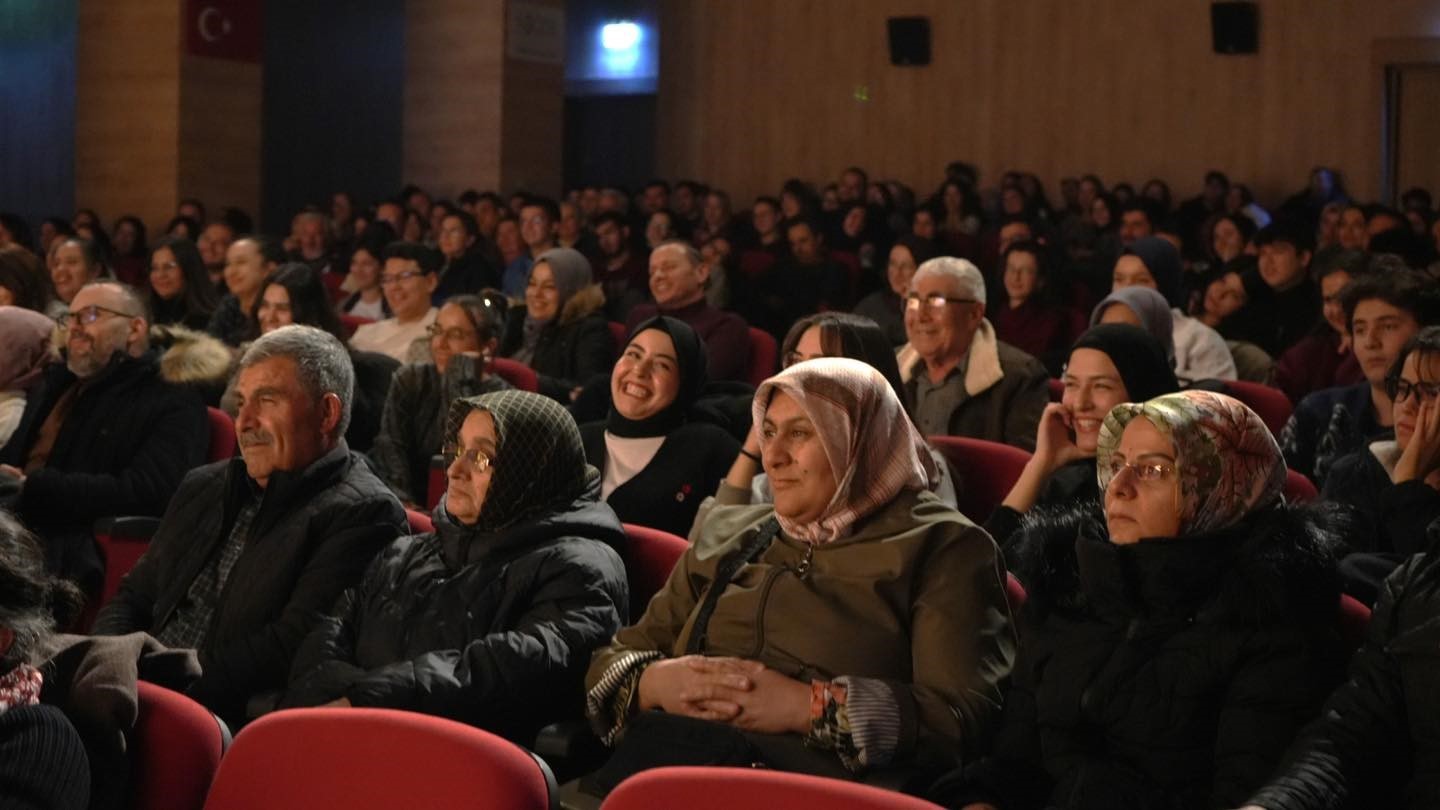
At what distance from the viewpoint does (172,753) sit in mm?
2303

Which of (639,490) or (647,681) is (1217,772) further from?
(639,490)

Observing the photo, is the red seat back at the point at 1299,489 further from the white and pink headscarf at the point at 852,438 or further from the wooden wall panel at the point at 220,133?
the wooden wall panel at the point at 220,133

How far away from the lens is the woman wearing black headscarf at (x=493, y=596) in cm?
294

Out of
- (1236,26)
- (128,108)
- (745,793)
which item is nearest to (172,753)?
(745,793)

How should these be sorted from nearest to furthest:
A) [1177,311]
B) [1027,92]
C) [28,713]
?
[28,713]
[1177,311]
[1027,92]

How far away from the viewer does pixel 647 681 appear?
9.39 ft

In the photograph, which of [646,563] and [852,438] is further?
[646,563]

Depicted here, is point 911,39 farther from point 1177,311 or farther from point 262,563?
point 262,563

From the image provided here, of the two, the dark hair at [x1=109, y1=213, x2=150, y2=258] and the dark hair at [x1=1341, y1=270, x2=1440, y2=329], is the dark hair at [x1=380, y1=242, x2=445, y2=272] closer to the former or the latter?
the dark hair at [x1=1341, y1=270, x2=1440, y2=329]

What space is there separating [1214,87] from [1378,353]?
357 inches

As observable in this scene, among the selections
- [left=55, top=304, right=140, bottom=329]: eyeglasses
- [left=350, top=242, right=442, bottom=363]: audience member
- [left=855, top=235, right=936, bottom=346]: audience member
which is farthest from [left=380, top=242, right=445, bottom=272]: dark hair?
[left=55, top=304, right=140, bottom=329]: eyeglasses

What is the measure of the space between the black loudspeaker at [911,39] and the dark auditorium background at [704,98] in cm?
10

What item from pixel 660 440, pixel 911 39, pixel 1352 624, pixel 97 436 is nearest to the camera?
pixel 1352 624

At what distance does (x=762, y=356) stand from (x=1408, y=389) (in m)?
3.36
